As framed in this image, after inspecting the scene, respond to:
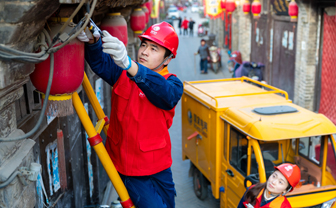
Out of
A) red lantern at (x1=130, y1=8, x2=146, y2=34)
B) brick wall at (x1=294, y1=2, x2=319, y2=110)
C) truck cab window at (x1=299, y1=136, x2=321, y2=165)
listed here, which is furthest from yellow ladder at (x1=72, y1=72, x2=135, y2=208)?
brick wall at (x1=294, y1=2, x2=319, y2=110)

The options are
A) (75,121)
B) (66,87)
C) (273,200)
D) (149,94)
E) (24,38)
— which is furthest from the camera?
(75,121)

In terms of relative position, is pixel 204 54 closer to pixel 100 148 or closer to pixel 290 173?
pixel 290 173

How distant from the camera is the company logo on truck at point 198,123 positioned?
22.5ft

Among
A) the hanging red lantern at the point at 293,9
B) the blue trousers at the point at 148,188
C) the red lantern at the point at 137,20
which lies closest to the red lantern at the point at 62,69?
the blue trousers at the point at 148,188

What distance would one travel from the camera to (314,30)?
1158cm

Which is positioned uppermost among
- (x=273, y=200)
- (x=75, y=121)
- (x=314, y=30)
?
(x=314, y=30)

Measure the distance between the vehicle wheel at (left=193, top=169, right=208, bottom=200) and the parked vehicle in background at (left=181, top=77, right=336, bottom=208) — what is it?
285 millimetres

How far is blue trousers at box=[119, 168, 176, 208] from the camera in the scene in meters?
3.21

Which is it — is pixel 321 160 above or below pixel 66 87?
below

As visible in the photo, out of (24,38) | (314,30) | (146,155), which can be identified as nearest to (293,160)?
(146,155)

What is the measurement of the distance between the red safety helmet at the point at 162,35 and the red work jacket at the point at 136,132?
0.24 metres

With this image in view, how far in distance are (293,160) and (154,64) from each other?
12.6ft

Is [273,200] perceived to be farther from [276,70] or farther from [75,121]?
[276,70]

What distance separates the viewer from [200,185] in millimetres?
7672
